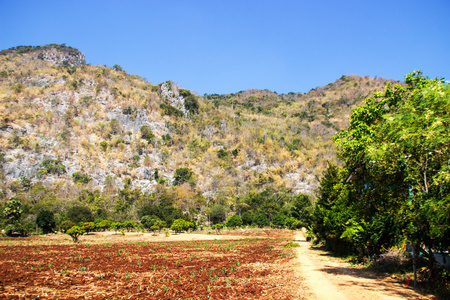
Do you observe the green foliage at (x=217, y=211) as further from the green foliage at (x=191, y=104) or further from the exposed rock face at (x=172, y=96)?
the green foliage at (x=191, y=104)

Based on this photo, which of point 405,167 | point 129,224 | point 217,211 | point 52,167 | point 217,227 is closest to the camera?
point 405,167

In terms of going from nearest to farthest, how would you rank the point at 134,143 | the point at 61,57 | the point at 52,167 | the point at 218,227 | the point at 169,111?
the point at 218,227 → the point at 52,167 → the point at 134,143 → the point at 169,111 → the point at 61,57

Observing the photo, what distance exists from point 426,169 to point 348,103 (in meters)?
180

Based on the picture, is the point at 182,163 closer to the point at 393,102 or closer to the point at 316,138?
the point at 316,138

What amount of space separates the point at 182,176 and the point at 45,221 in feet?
166

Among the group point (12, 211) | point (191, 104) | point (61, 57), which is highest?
point (61, 57)

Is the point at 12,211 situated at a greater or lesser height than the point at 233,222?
greater

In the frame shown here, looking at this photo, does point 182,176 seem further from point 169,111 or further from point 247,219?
point 169,111

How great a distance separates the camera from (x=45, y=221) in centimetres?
4778

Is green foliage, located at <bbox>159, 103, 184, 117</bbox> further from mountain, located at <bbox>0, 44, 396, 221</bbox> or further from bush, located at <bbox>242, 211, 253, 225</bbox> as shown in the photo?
bush, located at <bbox>242, 211, 253, 225</bbox>

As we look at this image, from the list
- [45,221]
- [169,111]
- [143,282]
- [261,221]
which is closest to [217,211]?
[261,221]

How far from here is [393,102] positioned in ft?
41.6

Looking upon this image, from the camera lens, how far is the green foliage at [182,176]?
9506cm

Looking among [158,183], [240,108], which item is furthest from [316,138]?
[158,183]
